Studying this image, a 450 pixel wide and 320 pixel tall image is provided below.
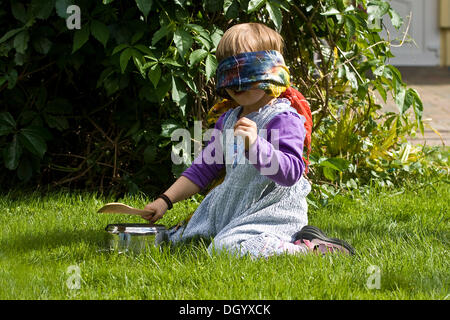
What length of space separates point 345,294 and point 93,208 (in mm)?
1737

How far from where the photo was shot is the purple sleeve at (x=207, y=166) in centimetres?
307

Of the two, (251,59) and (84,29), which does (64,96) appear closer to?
(84,29)

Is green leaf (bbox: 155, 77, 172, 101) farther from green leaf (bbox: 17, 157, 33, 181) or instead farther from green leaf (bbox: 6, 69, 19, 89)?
green leaf (bbox: 17, 157, 33, 181)

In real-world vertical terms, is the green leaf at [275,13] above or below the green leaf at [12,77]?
above

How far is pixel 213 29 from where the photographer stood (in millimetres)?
3707

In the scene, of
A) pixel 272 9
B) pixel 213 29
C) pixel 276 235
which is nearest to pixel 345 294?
pixel 276 235

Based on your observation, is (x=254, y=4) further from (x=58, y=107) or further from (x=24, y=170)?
(x=24, y=170)

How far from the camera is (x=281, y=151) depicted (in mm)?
2691

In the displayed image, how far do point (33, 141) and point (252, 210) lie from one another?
4.96 feet

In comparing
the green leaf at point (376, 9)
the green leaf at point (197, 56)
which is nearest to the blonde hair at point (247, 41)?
the green leaf at point (197, 56)

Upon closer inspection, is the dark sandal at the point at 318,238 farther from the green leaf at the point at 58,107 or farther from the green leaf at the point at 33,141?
the green leaf at the point at 58,107

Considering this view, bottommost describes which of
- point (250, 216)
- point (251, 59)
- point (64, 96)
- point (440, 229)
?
point (440, 229)

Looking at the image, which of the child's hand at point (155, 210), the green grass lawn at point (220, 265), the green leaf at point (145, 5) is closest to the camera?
the green grass lawn at point (220, 265)

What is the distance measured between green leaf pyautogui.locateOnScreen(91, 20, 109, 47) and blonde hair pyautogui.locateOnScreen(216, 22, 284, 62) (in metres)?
0.84
